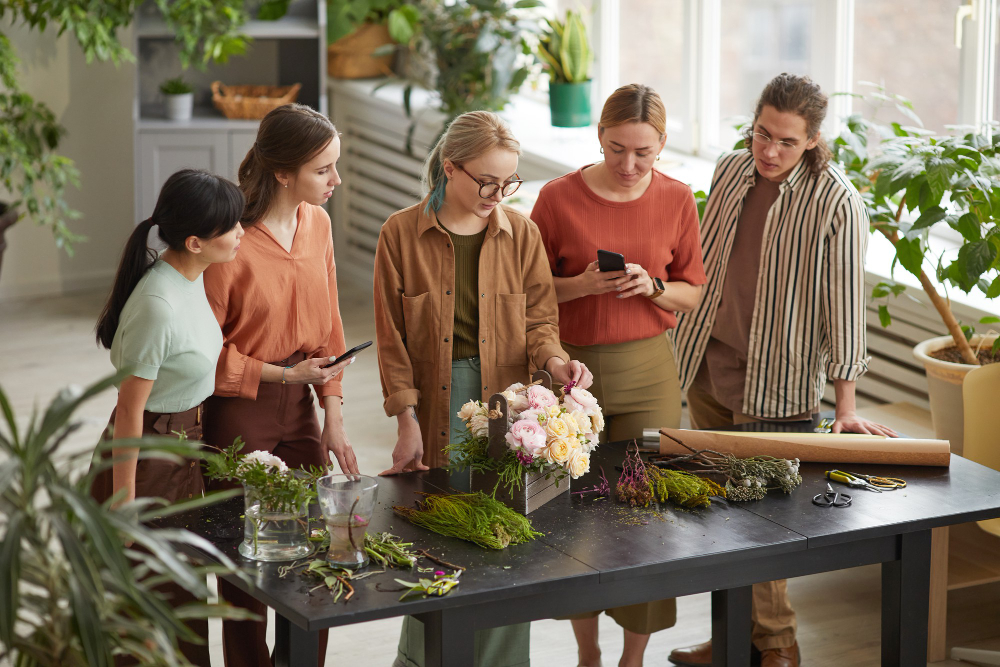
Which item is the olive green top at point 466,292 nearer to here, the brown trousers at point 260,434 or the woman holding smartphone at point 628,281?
the woman holding smartphone at point 628,281

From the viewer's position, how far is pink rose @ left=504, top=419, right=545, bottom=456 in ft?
7.61

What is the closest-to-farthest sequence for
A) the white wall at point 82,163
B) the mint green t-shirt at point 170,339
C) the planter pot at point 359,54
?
the mint green t-shirt at point 170,339 < the white wall at point 82,163 < the planter pot at point 359,54

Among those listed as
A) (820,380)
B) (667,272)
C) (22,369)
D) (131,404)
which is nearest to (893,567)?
(820,380)

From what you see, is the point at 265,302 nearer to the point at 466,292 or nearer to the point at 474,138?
the point at 466,292

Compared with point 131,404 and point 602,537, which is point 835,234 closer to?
point 602,537

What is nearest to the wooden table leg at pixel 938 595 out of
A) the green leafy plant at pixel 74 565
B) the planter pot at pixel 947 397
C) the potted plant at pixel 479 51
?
the planter pot at pixel 947 397

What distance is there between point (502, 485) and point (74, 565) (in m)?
1.08

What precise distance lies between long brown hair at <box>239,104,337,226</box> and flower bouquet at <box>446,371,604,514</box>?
2.12ft

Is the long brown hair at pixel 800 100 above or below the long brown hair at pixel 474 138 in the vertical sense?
above

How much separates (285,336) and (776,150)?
1264mm

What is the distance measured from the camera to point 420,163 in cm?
682

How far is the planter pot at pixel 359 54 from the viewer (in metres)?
7.22

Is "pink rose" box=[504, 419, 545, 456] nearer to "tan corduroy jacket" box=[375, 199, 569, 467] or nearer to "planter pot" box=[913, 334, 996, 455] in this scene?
"tan corduroy jacket" box=[375, 199, 569, 467]

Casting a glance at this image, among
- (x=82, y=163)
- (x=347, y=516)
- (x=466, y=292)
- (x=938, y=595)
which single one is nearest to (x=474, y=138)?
(x=466, y=292)
